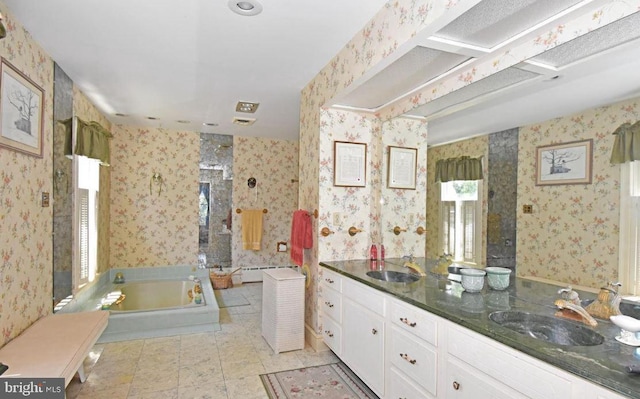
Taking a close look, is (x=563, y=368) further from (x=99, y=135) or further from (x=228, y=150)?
(x=228, y=150)

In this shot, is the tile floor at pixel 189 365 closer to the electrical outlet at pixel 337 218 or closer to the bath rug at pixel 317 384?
the bath rug at pixel 317 384

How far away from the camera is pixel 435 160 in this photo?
2.53 m

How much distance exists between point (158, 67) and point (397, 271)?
8.11 feet

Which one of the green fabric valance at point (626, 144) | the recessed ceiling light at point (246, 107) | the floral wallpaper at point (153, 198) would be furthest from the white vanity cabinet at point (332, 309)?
the floral wallpaper at point (153, 198)

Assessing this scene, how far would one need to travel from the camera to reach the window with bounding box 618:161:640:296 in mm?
1335

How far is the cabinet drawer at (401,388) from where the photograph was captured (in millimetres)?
1788

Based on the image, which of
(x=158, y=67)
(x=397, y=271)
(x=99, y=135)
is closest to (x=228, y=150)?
(x=99, y=135)

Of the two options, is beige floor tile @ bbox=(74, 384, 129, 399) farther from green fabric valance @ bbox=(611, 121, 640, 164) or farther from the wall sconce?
the wall sconce

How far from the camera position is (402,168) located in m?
2.90

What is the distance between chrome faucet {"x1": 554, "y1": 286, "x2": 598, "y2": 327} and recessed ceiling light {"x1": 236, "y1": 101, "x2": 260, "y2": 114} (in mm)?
3278

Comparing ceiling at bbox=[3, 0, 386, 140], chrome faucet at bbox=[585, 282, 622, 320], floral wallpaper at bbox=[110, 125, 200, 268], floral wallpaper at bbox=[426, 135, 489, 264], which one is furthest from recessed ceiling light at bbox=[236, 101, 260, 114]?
chrome faucet at bbox=[585, 282, 622, 320]

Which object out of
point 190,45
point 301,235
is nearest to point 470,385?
point 301,235

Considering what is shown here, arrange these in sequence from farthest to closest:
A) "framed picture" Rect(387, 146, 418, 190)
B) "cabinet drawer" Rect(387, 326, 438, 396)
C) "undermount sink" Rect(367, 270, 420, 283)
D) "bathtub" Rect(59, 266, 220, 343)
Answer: "bathtub" Rect(59, 266, 220, 343) → "framed picture" Rect(387, 146, 418, 190) → "undermount sink" Rect(367, 270, 420, 283) → "cabinet drawer" Rect(387, 326, 438, 396)

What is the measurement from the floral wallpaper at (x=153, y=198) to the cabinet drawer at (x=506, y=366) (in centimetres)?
463
